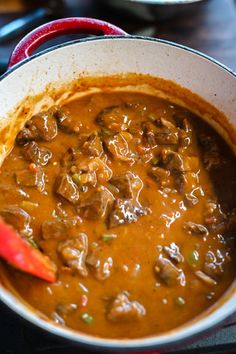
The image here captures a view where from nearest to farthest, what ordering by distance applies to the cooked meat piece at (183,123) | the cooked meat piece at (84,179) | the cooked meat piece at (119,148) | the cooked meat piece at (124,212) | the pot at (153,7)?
the cooked meat piece at (124,212)
the cooked meat piece at (84,179)
the cooked meat piece at (119,148)
the cooked meat piece at (183,123)
the pot at (153,7)

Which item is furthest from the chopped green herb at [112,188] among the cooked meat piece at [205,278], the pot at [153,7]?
the pot at [153,7]

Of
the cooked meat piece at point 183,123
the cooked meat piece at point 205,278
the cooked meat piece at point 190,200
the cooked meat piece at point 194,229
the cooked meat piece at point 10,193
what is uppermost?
the cooked meat piece at point 183,123

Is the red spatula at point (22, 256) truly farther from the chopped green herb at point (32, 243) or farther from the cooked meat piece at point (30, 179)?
the cooked meat piece at point (30, 179)

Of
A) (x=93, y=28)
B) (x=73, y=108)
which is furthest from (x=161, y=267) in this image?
(x=93, y=28)

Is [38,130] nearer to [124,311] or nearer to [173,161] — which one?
[173,161]

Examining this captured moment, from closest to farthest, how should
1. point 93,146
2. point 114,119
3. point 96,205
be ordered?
point 96,205, point 93,146, point 114,119

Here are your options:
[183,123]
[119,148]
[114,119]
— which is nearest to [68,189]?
[119,148]

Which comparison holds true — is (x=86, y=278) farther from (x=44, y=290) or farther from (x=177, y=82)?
(x=177, y=82)
